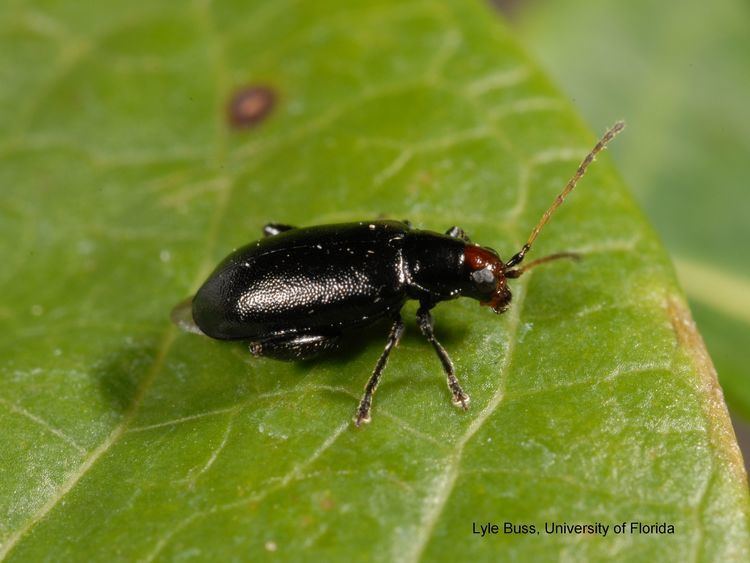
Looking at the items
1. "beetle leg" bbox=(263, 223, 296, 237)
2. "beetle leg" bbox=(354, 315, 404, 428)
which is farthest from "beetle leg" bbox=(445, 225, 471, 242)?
"beetle leg" bbox=(263, 223, 296, 237)

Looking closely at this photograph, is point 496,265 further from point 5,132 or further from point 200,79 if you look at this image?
point 5,132

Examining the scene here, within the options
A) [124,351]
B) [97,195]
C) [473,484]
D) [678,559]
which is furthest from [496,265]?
[97,195]

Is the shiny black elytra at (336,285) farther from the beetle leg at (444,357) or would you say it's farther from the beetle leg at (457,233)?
the beetle leg at (457,233)

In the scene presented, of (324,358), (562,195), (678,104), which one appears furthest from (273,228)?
(678,104)

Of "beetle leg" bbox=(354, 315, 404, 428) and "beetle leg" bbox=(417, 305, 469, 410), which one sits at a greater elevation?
"beetle leg" bbox=(417, 305, 469, 410)

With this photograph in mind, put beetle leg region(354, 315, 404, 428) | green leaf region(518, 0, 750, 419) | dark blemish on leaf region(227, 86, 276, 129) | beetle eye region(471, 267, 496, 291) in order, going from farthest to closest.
Answer: green leaf region(518, 0, 750, 419) → dark blemish on leaf region(227, 86, 276, 129) → beetle eye region(471, 267, 496, 291) → beetle leg region(354, 315, 404, 428)

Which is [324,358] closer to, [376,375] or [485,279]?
[376,375]

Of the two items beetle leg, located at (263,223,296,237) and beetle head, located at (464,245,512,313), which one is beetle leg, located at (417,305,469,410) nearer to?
beetle head, located at (464,245,512,313)
